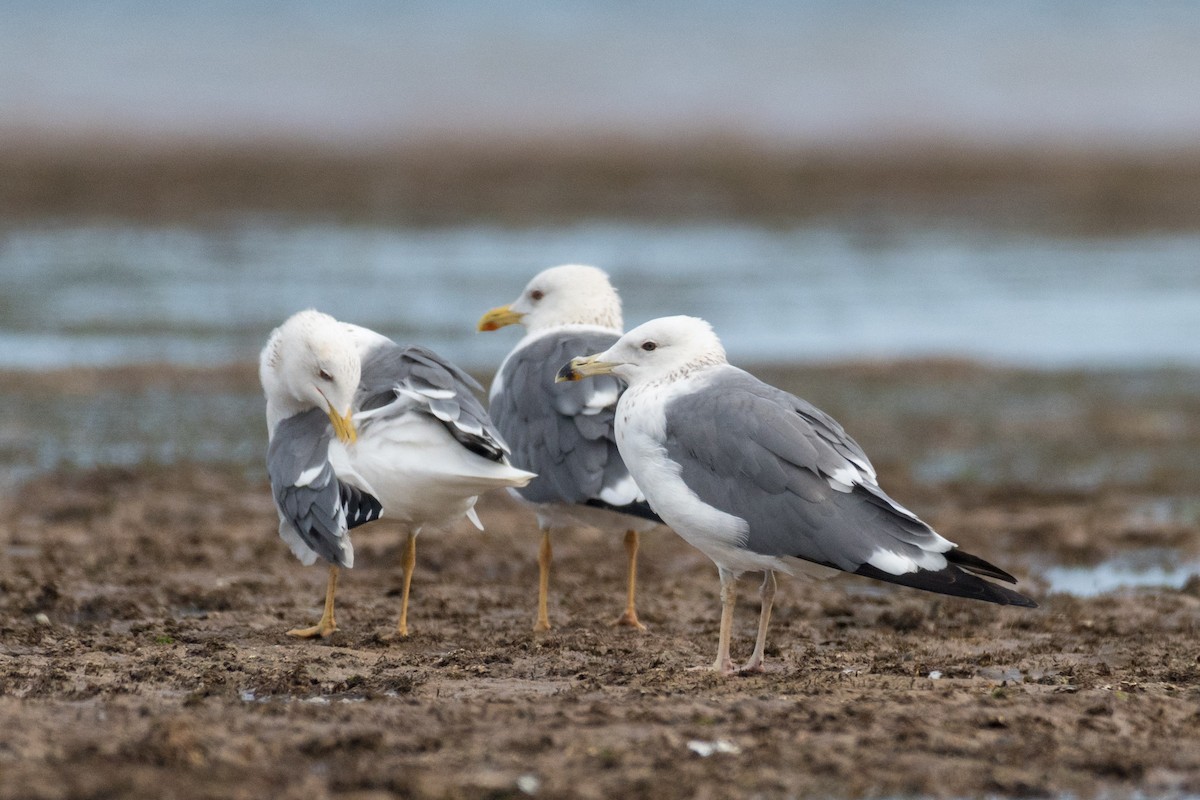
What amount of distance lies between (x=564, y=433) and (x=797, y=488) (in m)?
1.65

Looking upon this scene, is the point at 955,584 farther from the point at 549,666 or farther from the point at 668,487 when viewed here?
the point at 549,666

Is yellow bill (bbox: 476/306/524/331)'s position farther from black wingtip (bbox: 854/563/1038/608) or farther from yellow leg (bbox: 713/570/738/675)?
black wingtip (bbox: 854/563/1038/608)

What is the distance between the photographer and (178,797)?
4621 millimetres

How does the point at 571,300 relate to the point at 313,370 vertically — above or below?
above

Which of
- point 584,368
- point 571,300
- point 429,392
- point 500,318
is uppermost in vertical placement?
point 571,300

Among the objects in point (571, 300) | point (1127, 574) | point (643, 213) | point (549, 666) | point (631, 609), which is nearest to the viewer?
point (549, 666)

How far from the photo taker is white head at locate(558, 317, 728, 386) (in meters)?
6.84

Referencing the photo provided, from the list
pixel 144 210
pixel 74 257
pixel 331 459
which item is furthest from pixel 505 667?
pixel 144 210

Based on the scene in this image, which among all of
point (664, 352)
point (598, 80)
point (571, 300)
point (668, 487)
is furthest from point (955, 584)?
point (598, 80)

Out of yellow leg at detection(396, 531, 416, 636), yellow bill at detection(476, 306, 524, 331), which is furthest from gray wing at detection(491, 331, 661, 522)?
yellow bill at detection(476, 306, 524, 331)

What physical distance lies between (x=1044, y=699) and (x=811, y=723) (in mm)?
944

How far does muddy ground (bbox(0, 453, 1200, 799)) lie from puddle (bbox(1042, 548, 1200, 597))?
0.67 ft

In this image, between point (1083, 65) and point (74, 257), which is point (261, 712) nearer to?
point (74, 257)

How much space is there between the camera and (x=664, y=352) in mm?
6867
